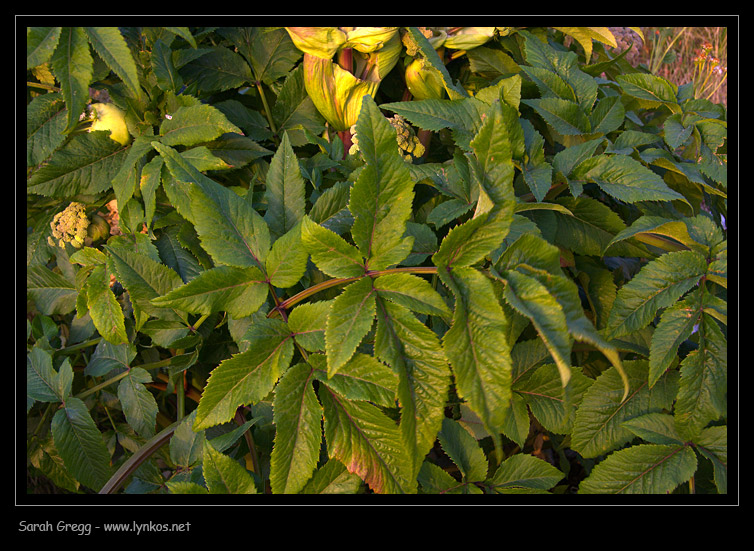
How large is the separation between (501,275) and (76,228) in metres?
0.82

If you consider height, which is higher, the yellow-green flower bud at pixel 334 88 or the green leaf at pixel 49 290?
the yellow-green flower bud at pixel 334 88

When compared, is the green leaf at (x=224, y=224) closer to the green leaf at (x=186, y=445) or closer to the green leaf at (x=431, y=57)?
the green leaf at (x=186, y=445)

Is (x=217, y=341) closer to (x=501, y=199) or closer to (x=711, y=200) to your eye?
(x=501, y=199)

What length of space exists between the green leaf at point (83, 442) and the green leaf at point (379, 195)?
1.88 ft

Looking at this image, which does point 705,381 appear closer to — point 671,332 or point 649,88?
point 671,332

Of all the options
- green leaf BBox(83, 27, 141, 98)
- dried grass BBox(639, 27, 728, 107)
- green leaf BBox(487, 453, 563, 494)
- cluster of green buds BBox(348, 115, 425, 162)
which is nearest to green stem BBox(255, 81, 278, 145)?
cluster of green buds BBox(348, 115, 425, 162)

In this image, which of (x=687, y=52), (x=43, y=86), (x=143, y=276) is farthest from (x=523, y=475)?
(x=687, y=52)

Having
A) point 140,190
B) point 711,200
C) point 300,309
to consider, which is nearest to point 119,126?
point 140,190

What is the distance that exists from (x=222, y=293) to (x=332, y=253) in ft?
0.56

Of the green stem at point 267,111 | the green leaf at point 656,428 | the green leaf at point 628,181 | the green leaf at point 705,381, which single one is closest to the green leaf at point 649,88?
the green leaf at point 628,181

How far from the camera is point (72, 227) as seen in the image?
1035 millimetres

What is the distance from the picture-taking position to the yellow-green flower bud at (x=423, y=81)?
990 mm

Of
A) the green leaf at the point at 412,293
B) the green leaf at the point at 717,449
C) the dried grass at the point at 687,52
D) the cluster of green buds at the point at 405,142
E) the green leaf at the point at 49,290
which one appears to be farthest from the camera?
the dried grass at the point at 687,52

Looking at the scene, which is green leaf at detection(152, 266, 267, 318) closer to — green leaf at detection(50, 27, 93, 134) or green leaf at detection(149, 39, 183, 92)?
green leaf at detection(50, 27, 93, 134)
